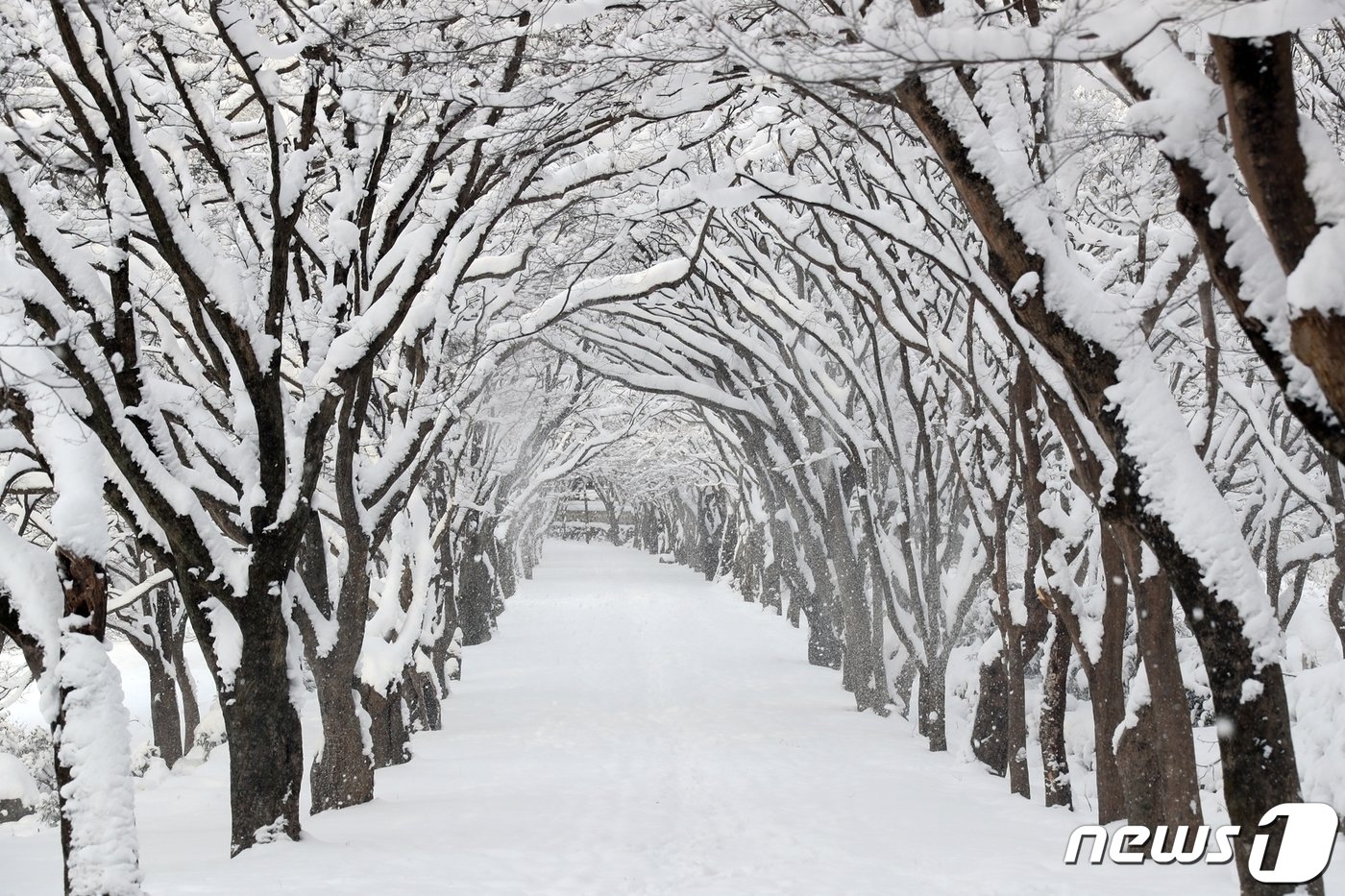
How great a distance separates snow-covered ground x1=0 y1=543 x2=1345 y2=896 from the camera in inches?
263

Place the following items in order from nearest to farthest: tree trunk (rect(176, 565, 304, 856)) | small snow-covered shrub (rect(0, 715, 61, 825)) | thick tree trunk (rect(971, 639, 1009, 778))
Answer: tree trunk (rect(176, 565, 304, 856))
thick tree trunk (rect(971, 639, 1009, 778))
small snow-covered shrub (rect(0, 715, 61, 825))

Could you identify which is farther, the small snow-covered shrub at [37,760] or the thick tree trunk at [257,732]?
the small snow-covered shrub at [37,760]

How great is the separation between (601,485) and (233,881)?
66.0 metres

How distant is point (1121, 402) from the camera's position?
4785mm

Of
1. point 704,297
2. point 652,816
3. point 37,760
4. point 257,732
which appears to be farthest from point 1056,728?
point 37,760

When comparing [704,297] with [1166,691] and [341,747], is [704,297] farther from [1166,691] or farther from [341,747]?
[1166,691]

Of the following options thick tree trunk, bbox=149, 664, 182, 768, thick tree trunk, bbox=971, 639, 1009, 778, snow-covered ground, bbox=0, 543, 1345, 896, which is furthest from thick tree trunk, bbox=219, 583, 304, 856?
thick tree trunk, bbox=149, 664, 182, 768

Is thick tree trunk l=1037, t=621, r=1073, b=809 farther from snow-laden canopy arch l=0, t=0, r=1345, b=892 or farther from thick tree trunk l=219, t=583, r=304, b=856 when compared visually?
thick tree trunk l=219, t=583, r=304, b=856

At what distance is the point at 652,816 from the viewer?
30.0 feet

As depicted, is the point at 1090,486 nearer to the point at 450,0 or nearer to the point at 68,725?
the point at 450,0

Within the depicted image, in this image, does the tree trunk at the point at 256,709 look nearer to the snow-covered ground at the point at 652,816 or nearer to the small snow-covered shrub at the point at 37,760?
the snow-covered ground at the point at 652,816

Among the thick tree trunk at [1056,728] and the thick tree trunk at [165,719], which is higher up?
the thick tree trunk at [1056,728]

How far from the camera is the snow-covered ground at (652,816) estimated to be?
21.9 feet

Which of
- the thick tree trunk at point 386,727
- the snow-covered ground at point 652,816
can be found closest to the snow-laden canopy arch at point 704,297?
the thick tree trunk at point 386,727
